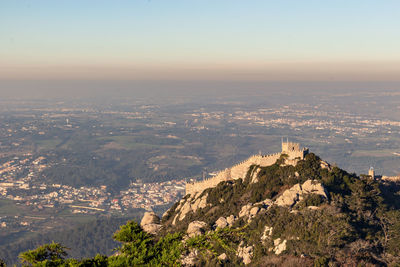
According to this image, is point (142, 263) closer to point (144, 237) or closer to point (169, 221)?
point (144, 237)

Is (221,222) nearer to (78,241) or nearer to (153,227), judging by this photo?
(153,227)

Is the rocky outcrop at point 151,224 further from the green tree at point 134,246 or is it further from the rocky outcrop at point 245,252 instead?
the green tree at point 134,246

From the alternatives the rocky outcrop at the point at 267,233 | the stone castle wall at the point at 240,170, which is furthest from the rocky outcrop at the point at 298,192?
the stone castle wall at the point at 240,170

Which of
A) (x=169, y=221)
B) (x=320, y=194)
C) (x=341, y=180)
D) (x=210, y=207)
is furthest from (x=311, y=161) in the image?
(x=169, y=221)

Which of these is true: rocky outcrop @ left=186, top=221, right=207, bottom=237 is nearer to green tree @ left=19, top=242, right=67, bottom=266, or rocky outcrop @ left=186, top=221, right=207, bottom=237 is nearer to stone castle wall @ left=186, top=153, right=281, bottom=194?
stone castle wall @ left=186, top=153, right=281, bottom=194

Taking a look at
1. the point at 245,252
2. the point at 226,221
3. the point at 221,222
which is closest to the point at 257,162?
the point at 226,221

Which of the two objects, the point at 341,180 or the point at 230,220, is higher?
the point at 341,180
